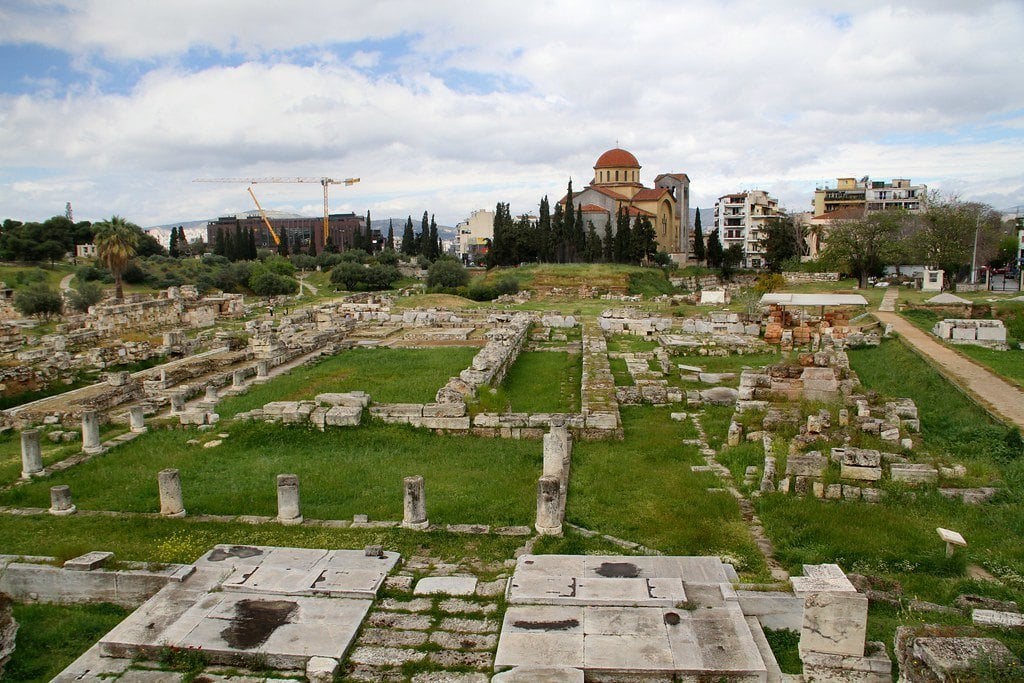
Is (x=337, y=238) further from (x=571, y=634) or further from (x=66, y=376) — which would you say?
(x=571, y=634)

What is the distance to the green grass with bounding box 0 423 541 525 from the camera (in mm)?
11477

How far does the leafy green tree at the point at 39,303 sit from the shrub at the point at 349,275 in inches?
931

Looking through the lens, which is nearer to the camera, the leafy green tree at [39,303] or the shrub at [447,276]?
the leafy green tree at [39,303]

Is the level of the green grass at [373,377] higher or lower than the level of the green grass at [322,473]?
higher

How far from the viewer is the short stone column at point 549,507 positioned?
10.1 metres

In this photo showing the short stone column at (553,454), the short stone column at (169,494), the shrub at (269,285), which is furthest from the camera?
the shrub at (269,285)

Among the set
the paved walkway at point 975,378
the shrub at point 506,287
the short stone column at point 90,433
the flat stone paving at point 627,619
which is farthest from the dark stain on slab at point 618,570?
the shrub at point 506,287

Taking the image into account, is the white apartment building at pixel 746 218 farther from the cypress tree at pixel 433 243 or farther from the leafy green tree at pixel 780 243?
the cypress tree at pixel 433 243

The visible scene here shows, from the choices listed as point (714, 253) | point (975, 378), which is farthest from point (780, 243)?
point (975, 378)

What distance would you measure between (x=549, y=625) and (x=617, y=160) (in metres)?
81.5

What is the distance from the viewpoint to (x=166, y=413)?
1877 cm

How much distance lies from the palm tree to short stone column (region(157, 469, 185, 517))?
39524 mm

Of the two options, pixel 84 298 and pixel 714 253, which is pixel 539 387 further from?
pixel 714 253

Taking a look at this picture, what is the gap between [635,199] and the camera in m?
80.9
